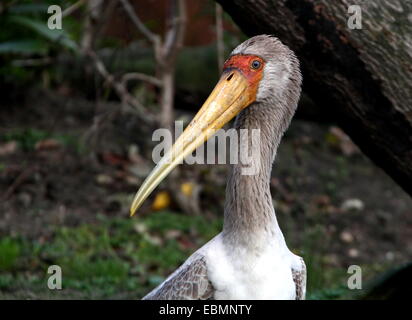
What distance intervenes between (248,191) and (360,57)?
977mm

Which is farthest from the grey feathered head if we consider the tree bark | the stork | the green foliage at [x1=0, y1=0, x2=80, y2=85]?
the green foliage at [x1=0, y1=0, x2=80, y2=85]

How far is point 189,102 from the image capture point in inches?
328

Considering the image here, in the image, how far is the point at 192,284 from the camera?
309 cm

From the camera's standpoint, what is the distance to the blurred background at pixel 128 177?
5375 millimetres

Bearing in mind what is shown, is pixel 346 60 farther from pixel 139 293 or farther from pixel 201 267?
pixel 139 293

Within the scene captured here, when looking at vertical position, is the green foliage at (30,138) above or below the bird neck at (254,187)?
above

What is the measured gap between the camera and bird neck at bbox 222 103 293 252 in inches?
123

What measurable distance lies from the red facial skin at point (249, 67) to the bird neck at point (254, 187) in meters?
0.13

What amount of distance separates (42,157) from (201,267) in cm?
402

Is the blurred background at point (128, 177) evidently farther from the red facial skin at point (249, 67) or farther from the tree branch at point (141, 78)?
the red facial skin at point (249, 67)

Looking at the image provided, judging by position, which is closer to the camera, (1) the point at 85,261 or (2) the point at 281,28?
(2) the point at 281,28

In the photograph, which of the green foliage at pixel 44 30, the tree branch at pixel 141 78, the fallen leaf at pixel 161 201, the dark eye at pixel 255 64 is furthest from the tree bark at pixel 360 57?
the green foliage at pixel 44 30

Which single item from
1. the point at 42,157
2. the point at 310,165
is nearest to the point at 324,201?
the point at 310,165
